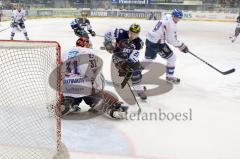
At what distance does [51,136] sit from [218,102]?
9.93 feet

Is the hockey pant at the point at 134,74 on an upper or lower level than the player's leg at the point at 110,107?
upper

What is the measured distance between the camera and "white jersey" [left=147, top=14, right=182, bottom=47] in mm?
6914

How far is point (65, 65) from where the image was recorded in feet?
15.9

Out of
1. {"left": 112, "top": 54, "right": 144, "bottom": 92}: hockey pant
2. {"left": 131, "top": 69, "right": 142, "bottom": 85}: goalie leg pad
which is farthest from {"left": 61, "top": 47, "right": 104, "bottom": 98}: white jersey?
{"left": 131, "top": 69, "right": 142, "bottom": 85}: goalie leg pad

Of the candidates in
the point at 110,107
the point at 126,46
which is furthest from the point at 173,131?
the point at 126,46

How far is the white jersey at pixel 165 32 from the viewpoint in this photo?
691 centimetres

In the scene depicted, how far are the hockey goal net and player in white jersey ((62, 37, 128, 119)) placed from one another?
7.3 inches

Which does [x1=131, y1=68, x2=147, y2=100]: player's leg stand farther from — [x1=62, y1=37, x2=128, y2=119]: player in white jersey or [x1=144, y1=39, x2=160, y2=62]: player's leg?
[x1=144, y1=39, x2=160, y2=62]: player's leg

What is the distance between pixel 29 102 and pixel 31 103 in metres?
0.11

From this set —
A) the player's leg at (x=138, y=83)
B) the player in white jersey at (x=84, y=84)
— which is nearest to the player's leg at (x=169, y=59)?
the player's leg at (x=138, y=83)

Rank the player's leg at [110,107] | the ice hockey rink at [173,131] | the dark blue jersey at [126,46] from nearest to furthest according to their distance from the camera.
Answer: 1. the ice hockey rink at [173,131]
2. the player's leg at [110,107]
3. the dark blue jersey at [126,46]

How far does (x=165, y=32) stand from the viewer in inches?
276

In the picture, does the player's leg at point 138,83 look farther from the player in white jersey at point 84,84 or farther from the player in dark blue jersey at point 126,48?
the player in white jersey at point 84,84

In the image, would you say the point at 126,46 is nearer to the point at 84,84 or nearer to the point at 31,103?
the point at 84,84
